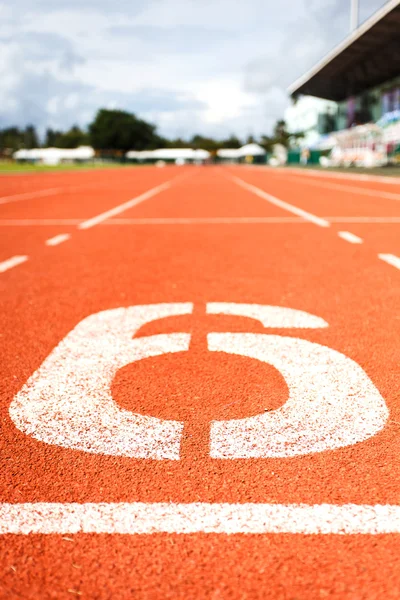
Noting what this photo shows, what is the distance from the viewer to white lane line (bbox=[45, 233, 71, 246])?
25.7ft

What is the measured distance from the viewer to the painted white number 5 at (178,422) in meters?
2.36

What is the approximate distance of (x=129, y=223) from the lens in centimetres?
1005

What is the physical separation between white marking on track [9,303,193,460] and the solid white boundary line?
37cm

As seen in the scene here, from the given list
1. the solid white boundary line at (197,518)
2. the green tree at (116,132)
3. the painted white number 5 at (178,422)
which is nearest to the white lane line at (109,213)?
the painted white number 5 at (178,422)

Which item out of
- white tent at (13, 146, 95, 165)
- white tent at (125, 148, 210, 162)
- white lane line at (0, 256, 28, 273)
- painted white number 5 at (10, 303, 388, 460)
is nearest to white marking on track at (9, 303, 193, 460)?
painted white number 5 at (10, 303, 388, 460)

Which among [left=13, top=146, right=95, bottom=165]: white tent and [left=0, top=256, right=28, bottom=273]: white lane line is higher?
[left=0, top=256, right=28, bottom=273]: white lane line

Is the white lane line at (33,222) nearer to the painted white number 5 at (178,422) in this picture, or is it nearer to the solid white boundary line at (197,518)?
the painted white number 5 at (178,422)

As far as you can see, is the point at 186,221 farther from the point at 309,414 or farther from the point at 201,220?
the point at 309,414

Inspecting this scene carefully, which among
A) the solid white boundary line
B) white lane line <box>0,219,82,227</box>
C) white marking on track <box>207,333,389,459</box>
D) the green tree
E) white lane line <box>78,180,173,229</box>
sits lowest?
white lane line <box>78,180,173,229</box>

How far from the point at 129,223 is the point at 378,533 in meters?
8.61

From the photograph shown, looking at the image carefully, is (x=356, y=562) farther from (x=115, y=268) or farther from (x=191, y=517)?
(x=115, y=268)

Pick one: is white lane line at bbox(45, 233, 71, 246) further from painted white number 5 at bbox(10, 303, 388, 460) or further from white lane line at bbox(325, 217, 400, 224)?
painted white number 5 at bbox(10, 303, 388, 460)

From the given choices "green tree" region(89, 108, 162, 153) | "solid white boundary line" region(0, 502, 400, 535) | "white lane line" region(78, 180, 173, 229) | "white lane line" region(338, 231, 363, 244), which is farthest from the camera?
"green tree" region(89, 108, 162, 153)

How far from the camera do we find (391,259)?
627 cm
